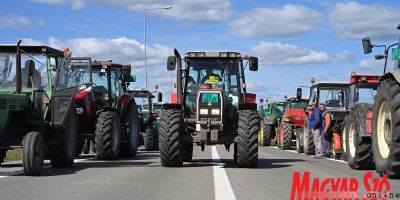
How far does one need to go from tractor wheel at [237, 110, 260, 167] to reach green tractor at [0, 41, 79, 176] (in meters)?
3.64

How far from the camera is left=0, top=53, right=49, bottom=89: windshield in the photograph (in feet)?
41.4

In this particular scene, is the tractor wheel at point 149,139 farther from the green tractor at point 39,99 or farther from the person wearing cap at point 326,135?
the green tractor at point 39,99

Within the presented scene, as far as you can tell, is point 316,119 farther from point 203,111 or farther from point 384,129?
point 384,129

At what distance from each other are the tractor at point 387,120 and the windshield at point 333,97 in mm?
8725

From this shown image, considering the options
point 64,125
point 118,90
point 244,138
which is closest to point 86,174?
point 64,125

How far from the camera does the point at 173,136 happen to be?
13.6 meters

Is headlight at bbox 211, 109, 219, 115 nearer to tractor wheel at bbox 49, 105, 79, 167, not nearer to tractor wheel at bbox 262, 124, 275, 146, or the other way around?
tractor wheel at bbox 49, 105, 79, 167

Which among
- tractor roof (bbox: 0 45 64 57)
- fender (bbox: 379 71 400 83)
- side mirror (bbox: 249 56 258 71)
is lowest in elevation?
fender (bbox: 379 71 400 83)

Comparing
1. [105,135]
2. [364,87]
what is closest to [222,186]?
[105,135]

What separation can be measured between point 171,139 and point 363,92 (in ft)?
19.2

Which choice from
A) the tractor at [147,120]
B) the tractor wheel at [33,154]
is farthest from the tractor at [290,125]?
the tractor wheel at [33,154]

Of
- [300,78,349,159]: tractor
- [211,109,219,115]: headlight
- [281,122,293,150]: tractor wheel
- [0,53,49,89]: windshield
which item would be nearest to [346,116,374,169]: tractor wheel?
[211,109,219,115]: headlight

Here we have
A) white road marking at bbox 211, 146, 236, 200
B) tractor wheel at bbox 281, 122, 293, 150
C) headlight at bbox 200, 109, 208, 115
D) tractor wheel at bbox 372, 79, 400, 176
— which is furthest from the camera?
tractor wheel at bbox 281, 122, 293, 150

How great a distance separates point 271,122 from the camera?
30.2 m
